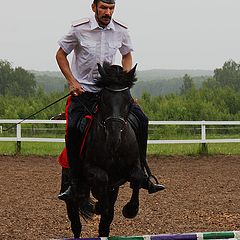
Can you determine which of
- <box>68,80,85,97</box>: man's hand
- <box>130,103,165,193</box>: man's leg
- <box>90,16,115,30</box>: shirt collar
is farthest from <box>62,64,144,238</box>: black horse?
<box>90,16,115,30</box>: shirt collar

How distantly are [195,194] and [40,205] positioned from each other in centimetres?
335

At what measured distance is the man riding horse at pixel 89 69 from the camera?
5.83 meters

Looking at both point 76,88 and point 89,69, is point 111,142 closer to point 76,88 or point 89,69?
point 76,88

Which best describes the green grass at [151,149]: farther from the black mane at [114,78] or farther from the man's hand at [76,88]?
the black mane at [114,78]

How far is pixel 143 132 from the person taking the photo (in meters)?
5.87

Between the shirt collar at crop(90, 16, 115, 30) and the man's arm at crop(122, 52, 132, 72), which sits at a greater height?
the shirt collar at crop(90, 16, 115, 30)

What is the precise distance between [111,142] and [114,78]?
65 centimetres

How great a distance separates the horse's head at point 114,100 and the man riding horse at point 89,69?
0.96 feet

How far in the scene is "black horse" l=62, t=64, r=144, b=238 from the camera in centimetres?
526

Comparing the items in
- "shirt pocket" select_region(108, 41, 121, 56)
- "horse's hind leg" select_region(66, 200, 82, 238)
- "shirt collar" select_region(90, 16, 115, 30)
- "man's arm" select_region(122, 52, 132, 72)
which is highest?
"shirt collar" select_region(90, 16, 115, 30)

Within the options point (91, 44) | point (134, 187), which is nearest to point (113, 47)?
point (91, 44)

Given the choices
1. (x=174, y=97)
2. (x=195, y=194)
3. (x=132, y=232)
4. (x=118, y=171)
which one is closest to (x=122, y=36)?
(x=118, y=171)

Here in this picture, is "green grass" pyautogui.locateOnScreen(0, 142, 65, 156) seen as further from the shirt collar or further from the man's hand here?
the shirt collar

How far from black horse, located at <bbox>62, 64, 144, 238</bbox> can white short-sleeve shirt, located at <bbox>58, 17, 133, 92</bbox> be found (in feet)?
1.26
